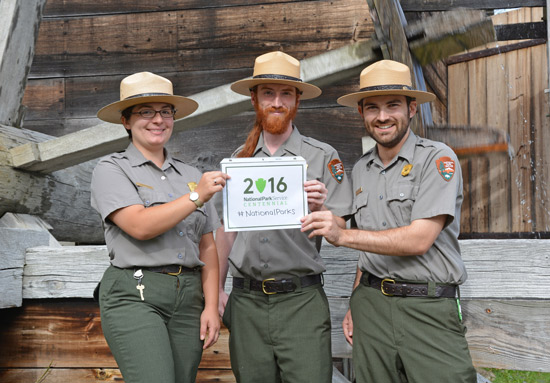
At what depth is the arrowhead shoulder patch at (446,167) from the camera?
2.31 metres

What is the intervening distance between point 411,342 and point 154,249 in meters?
1.04

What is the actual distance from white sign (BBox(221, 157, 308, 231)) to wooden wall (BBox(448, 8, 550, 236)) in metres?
3.66

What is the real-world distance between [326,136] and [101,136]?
75.7 inches

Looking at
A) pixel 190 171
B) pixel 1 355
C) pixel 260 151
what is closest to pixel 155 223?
pixel 190 171

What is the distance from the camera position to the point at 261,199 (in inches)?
89.9

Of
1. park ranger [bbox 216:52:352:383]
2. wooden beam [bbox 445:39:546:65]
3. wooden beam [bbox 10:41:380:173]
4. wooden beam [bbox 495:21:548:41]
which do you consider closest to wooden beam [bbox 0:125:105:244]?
wooden beam [bbox 10:41:380:173]

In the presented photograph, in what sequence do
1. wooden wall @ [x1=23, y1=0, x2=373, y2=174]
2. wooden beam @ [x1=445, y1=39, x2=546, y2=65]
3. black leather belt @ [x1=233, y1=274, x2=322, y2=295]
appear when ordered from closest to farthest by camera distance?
black leather belt @ [x1=233, y1=274, x2=322, y2=295] < wooden wall @ [x1=23, y1=0, x2=373, y2=174] < wooden beam @ [x1=445, y1=39, x2=546, y2=65]

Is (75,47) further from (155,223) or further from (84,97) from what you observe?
(155,223)

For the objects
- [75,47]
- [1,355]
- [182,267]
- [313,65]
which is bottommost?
[1,355]

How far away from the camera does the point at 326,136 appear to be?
4.96 meters

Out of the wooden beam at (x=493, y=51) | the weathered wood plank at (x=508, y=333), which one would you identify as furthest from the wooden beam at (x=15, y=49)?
the wooden beam at (x=493, y=51)

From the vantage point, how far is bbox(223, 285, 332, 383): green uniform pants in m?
2.43

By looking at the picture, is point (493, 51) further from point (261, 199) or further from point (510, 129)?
point (261, 199)

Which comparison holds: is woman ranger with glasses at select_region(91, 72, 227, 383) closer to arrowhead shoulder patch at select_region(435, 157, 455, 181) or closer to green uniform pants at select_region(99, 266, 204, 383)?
green uniform pants at select_region(99, 266, 204, 383)
